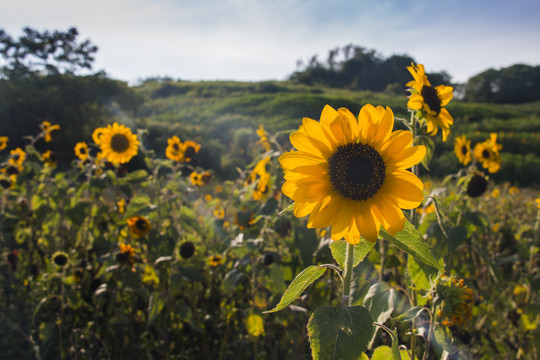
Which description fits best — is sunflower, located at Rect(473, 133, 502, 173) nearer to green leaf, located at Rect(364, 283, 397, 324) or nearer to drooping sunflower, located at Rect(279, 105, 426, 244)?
green leaf, located at Rect(364, 283, 397, 324)

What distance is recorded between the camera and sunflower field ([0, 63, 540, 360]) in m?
0.99

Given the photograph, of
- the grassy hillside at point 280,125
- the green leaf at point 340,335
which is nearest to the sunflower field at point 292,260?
the green leaf at point 340,335

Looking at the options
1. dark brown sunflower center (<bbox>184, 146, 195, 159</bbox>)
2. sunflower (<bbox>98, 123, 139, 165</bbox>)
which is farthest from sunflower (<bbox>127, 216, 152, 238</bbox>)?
dark brown sunflower center (<bbox>184, 146, 195, 159</bbox>)

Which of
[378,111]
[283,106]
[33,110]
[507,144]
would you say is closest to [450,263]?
Result: [378,111]

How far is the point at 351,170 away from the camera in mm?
1017

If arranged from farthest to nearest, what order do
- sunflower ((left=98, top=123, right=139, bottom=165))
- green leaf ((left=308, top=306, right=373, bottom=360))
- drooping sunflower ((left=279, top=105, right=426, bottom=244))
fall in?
sunflower ((left=98, top=123, right=139, bottom=165)), drooping sunflower ((left=279, top=105, right=426, bottom=244)), green leaf ((left=308, top=306, right=373, bottom=360))

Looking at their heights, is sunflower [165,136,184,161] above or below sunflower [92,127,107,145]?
below

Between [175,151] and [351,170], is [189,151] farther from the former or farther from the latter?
[351,170]

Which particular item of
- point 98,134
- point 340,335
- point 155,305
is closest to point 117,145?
point 98,134

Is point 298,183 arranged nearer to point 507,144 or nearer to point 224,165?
point 224,165

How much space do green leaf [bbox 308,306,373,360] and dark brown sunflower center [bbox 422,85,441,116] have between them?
37.2 inches

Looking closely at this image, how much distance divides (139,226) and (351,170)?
1.83 metres

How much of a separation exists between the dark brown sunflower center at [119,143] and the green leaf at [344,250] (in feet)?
7.55

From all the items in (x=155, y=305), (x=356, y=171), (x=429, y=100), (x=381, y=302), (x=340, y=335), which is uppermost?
(x=429, y=100)
